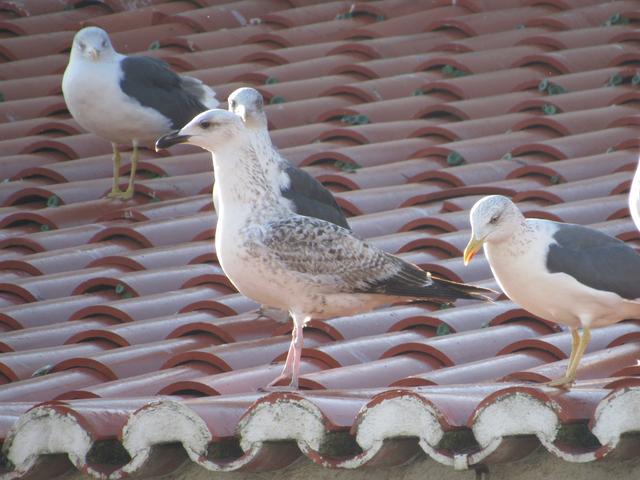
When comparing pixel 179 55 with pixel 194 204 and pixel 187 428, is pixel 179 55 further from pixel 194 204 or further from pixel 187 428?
pixel 187 428

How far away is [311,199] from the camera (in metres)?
5.77

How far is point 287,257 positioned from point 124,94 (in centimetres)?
319

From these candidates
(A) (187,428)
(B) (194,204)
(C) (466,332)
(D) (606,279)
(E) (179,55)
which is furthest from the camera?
(E) (179,55)

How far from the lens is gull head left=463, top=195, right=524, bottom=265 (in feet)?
14.7

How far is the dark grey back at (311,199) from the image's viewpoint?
18.7 feet

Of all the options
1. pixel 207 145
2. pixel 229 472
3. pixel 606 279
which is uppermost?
pixel 207 145

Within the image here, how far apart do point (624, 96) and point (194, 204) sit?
2306 millimetres

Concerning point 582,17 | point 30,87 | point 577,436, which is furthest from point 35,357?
point 582,17

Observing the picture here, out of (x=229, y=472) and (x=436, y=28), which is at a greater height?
(x=436, y=28)

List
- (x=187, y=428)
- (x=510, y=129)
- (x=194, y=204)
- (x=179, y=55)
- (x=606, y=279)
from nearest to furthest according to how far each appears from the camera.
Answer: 1. (x=187, y=428)
2. (x=606, y=279)
3. (x=194, y=204)
4. (x=510, y=129)
5. (x=179, y=55)

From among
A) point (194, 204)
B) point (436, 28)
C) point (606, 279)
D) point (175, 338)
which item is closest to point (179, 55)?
point (436, 28)

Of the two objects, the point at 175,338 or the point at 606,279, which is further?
the point at 175,338

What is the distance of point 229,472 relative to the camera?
12.6 feet

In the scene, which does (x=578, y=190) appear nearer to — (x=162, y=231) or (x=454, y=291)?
(x=454, y=291)
